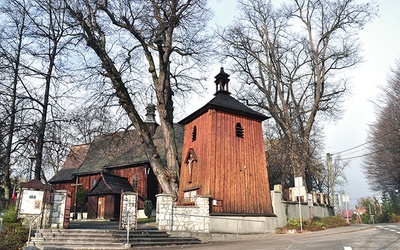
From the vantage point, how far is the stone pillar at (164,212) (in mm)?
14648

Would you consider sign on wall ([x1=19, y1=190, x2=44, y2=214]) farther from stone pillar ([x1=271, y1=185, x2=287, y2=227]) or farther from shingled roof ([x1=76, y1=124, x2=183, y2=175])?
shingled roof ([x1=76, y1=124, x2=183, y2=175])

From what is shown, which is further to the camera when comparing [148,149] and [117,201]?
[117,201]

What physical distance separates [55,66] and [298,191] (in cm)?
1509

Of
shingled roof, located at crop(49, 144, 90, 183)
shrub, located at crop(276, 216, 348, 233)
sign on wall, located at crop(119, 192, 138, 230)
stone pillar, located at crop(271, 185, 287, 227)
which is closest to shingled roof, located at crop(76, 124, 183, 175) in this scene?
shingled roof, located at crop(49, 144, 90, 183)

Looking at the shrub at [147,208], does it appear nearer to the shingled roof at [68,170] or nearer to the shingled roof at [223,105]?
the shingled roof at [223,105]

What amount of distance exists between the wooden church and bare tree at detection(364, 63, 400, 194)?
17.1 metres

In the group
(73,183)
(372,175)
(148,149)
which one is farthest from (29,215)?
(372,175)

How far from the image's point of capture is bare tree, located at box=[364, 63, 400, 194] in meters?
30.7

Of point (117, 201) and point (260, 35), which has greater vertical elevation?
point (260, 35)

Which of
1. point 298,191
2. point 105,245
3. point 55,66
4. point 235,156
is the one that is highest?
point 55,66

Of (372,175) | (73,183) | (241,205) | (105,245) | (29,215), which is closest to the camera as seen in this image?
(105,245)

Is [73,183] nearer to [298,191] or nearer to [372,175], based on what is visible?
[298,191]

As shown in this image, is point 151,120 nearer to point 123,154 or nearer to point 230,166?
point 123,154

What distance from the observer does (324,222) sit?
19516 millimetres
